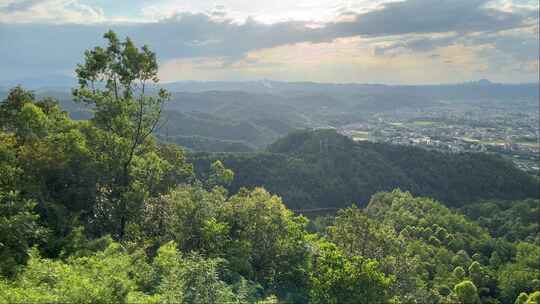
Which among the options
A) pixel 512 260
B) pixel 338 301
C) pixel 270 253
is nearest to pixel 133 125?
pixel 270 253

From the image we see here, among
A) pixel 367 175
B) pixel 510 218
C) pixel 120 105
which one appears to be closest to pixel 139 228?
pixel 120 105

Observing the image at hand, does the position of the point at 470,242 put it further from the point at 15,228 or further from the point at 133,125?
the point at 15,228

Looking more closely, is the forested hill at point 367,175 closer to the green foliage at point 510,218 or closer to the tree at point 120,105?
the green foliage at point 510,218

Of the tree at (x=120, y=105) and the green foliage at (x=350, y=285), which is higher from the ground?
the tree at (x=120, y=105)

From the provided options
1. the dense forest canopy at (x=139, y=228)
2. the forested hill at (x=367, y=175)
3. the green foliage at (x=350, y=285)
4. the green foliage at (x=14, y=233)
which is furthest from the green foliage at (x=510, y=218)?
the green foliage at (x=14, y=233)

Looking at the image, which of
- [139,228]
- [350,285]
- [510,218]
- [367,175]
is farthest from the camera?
[367,175]

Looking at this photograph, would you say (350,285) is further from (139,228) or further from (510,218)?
(510,218)

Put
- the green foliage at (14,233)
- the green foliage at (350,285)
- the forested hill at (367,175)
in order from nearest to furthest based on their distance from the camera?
the green foliage at (14,233) → the green foliage at (350,285) → the forested hill at (367,175)
